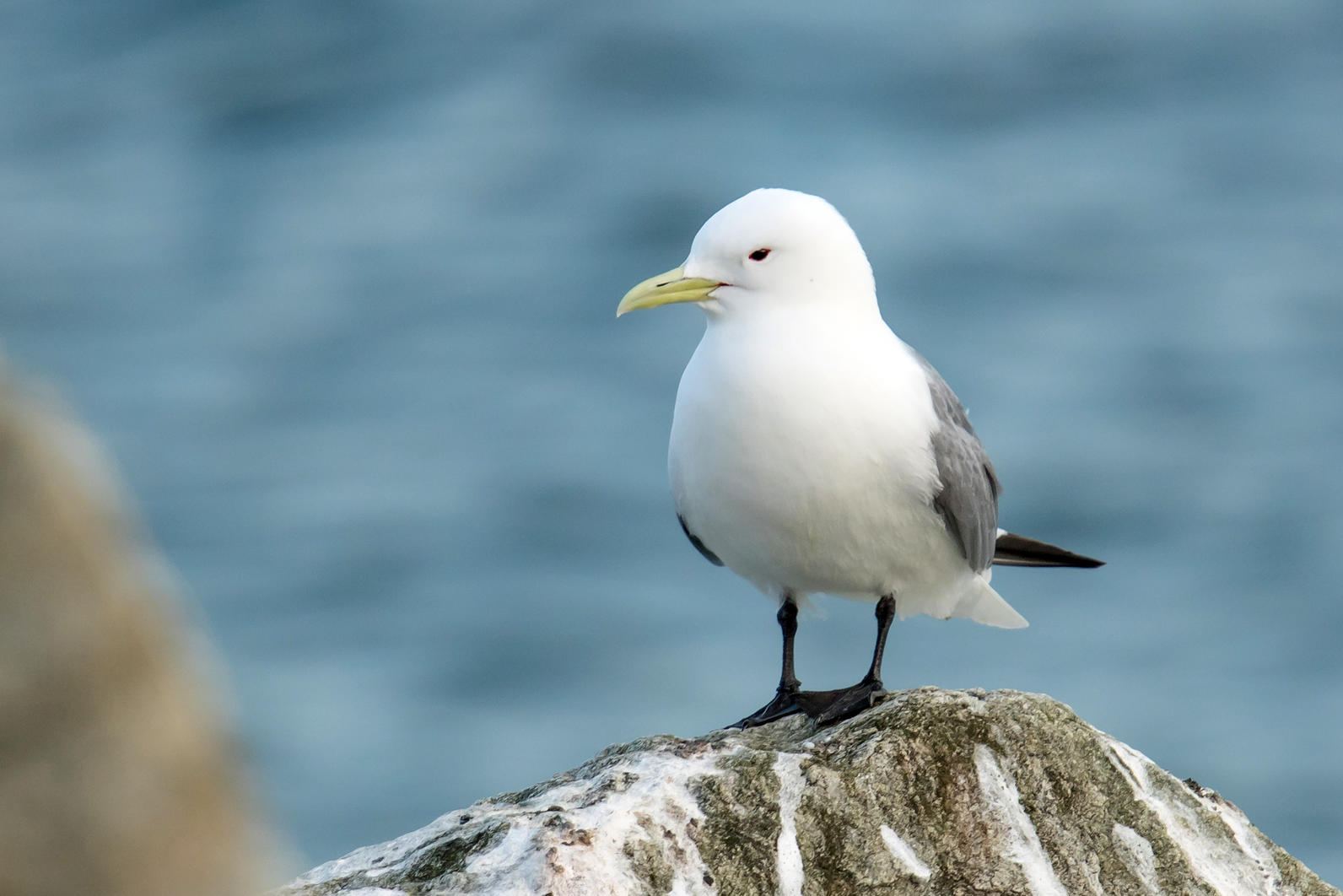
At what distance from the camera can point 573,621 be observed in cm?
2386

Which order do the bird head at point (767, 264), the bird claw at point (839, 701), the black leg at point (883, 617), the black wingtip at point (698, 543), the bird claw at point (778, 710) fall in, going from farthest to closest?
the black wingtip at point (698, 543), the black leg at point (883, 617), the bird head at point (767, 264), the bird claw at point (778, 710), the bird claw at point (839, 701)

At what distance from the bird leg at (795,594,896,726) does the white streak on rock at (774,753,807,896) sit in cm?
76

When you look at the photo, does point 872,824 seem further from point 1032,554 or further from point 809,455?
point 1032,554

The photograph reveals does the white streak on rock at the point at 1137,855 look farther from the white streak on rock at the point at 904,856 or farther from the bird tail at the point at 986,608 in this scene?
the bird tail at the point at 986,608

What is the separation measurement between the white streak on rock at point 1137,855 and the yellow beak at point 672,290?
2.69 metres

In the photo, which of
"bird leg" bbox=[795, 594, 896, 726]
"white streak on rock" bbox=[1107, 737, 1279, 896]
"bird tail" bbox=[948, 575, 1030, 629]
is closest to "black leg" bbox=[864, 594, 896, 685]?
"bird leg" bbox=[795, 594, 896, 726]

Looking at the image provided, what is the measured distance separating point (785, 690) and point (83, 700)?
474cm

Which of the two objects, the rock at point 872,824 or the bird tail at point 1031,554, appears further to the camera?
the bird tail at point 1031,554

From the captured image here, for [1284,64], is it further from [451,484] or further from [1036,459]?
[451,484]

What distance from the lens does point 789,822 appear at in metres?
5.08

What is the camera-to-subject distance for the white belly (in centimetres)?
662

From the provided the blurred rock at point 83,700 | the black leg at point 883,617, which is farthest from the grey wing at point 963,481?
the blurred rock at point 83,700

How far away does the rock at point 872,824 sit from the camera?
4840 mm

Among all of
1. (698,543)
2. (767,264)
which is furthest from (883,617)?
(767,264)
